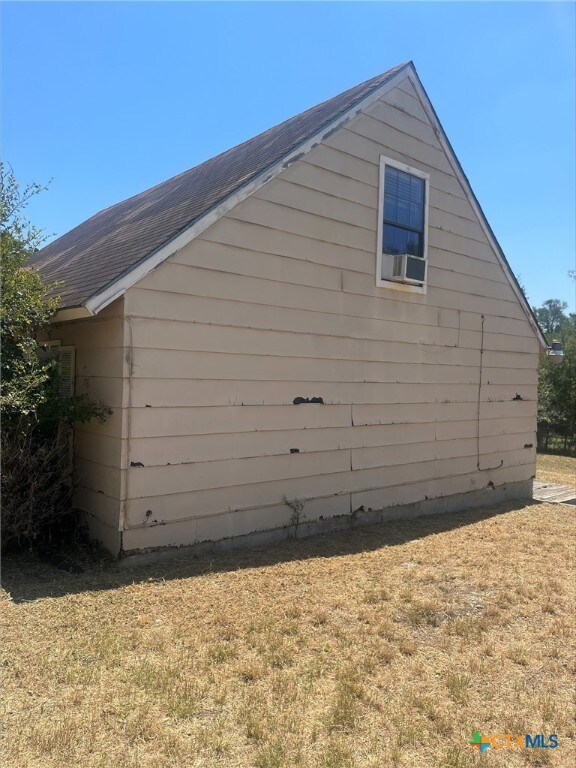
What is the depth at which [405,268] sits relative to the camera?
7879 mm

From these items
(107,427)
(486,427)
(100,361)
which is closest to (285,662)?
(107,427)

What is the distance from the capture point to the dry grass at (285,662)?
9.41 feet

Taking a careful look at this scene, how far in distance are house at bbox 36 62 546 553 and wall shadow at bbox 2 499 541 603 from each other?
0.22 m

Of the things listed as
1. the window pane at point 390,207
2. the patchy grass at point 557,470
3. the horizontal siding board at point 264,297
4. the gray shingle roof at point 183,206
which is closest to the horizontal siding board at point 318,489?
the horizontal siding board at point 264,297

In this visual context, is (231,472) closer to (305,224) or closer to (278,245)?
(278,245)

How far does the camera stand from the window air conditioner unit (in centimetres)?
790

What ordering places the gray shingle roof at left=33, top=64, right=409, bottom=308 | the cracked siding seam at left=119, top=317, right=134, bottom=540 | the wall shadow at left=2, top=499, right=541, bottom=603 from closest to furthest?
the wall shadow at left=2, top=499, right=541, bottom=603 < the cracked siding seam at left=119, top=317, right=134, bottom=540 < the gray shingle roof at left=33, top=64, right=409, bottom=308

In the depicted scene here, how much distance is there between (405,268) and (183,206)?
3115 millimetres

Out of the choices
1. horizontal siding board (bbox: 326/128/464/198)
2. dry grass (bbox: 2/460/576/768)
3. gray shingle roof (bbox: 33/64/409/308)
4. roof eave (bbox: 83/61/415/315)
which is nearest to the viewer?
dry grass (bbox: 2/460/576/768)

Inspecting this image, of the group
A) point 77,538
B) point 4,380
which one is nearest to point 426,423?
point 77,538

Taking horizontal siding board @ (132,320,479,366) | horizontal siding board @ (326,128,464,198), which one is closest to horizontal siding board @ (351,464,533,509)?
horizontal siding board @ (132,320,479,366)

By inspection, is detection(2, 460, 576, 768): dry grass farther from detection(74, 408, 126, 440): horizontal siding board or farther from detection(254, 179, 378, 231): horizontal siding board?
detection(254, 179, 378, 231): horizontal siding board

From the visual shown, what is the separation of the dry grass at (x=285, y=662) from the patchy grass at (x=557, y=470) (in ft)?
26.8

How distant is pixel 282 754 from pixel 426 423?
633 centimetres
